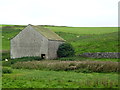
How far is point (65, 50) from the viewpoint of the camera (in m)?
55.0

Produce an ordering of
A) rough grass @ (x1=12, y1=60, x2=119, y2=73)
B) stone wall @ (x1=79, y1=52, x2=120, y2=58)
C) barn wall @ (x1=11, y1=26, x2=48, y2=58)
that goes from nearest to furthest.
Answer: rough grass @ (x1=12, y1=60, x2=119, y2=73), stone wall @ (x1=79, y1=52, x2=120, y2=58), barn wall @ (x1=11, y1=26, x2=48, y2=58)

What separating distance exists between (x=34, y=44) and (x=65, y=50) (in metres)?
6.14

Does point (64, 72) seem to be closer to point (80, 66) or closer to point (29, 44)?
point (80, 66)

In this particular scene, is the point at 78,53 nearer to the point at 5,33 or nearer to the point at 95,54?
the point at 95,54

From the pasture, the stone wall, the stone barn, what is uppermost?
the stone barn

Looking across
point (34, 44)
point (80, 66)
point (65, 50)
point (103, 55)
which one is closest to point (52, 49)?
point (65, 50)

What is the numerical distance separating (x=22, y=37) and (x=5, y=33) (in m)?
32.4

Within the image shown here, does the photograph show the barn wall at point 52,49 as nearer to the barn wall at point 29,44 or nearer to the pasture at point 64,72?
the barn wall at point 29,44

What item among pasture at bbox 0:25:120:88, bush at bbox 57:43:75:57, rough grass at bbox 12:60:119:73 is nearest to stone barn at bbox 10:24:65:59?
bush at bbox 57:43:75:57

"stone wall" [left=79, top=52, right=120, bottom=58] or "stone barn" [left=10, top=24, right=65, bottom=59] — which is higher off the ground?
"stone barn" [left=10, top=24, right=65, bottom=59]

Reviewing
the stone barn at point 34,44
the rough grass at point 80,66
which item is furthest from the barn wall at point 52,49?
the rough grass at point 80,66

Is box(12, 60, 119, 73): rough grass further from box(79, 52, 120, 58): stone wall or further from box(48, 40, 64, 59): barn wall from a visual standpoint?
box(79, 52, 120, 58): stone wall

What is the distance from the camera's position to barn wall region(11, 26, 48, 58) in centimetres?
5322

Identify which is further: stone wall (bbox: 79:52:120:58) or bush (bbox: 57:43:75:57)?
bush (bbox: 57:43:75:57)
